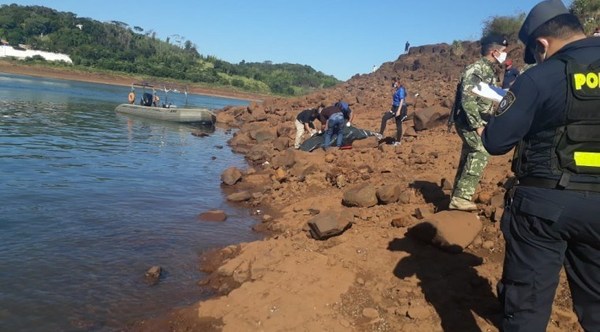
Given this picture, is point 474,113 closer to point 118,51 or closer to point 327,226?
point 327,226

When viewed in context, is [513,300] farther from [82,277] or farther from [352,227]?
[82,277]

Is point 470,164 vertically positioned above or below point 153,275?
above

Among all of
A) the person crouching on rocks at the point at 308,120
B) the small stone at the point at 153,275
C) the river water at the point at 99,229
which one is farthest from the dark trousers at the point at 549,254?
the person crouching on rocks at the point at 308,120

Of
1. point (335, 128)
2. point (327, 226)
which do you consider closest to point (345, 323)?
point (327, 226)

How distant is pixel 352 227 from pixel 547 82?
3.69m

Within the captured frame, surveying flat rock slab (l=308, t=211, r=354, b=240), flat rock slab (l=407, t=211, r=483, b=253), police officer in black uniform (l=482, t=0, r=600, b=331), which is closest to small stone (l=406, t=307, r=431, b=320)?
flat rock slab (l=407, t=211, r=483, b=253)

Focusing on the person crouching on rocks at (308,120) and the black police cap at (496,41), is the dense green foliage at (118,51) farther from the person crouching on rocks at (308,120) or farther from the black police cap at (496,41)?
the black police cap at (496,41)

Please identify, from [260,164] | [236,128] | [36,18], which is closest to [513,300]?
[260,164]

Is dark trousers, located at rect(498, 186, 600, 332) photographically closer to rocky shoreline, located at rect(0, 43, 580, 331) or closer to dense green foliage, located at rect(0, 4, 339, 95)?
rocky shoreline, located at rect(0, 43, 580, 331)

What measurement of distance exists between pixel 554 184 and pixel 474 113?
9.32 feet

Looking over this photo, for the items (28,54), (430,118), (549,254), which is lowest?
(28,54)

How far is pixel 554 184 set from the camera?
2.29 meters

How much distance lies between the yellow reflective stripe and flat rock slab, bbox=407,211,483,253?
7.66 ft

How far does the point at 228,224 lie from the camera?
744 centimetres
